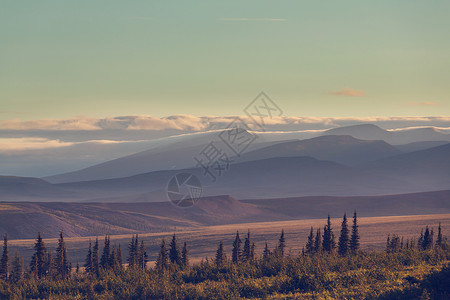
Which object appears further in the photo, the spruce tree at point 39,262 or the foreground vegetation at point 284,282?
the spruce tree at point 39,262

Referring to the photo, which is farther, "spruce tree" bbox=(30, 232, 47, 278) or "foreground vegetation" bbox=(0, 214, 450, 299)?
"spruce tree" bbox=(30, 232, 47, 278)

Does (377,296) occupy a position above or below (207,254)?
above

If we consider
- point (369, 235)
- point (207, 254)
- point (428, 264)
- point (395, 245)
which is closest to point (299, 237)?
point (369, 235)

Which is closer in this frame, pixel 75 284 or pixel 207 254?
pixel 75 284

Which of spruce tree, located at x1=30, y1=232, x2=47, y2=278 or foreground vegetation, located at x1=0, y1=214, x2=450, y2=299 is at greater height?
foreground vegetation, located at x1=0, y1=214, x2=450, y2=299

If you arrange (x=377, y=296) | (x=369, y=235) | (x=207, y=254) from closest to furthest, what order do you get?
(x=377, y=296), (x=207, y=254), (x=369, y=235)

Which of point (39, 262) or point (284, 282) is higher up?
point (284, 282)

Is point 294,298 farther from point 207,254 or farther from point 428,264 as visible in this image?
point 207,254

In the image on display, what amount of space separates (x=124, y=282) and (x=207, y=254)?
103465 millimetres

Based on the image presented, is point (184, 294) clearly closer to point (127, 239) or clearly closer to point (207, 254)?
point (207, 254)

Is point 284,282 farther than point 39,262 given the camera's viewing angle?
No

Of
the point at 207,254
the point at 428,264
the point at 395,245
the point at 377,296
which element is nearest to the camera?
the point at 377,296

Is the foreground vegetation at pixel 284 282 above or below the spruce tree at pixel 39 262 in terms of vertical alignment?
above

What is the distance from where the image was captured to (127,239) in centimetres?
19188
